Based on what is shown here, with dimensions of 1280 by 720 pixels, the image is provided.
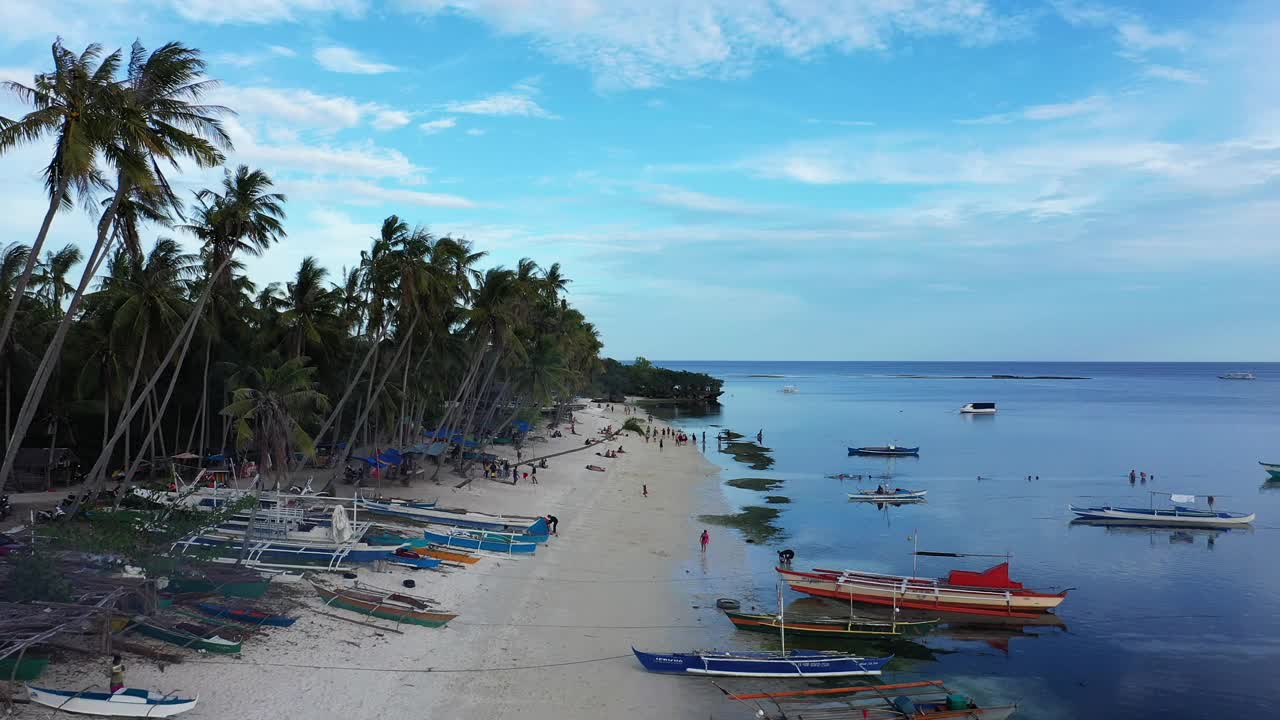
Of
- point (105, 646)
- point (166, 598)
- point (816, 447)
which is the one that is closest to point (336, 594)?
point (166, 598)

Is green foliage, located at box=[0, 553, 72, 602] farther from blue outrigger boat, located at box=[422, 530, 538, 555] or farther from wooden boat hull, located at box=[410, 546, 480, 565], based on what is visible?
blue outrigger boat, located at box=[422, 530, 538, 555]

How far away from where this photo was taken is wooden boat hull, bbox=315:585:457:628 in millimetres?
21156

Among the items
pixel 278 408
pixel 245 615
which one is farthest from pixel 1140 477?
pixel 245 615

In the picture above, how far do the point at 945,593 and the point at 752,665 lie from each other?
1034cm

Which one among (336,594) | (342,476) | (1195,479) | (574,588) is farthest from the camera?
(1195,479)

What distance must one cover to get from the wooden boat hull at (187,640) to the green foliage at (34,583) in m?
2.15

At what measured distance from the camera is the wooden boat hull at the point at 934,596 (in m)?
26.4

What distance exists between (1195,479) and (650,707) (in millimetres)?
59691

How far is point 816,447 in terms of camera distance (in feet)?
256

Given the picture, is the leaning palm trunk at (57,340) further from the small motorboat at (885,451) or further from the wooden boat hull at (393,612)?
the small motorboat at (885,451)

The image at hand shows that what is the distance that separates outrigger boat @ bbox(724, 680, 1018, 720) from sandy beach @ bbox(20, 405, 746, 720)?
1.09 m

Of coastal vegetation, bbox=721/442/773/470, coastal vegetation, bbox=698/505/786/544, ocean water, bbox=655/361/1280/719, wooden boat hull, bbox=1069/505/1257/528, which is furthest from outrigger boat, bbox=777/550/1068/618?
coastal vegetation, bbox=721/442/773/470

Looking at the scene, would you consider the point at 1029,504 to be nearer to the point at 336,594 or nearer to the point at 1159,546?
the point at 1159,546

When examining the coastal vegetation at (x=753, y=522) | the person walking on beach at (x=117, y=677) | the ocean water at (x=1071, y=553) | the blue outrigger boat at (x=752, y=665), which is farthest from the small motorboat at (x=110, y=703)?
the coastal vegetation at (x=753, y=522)
